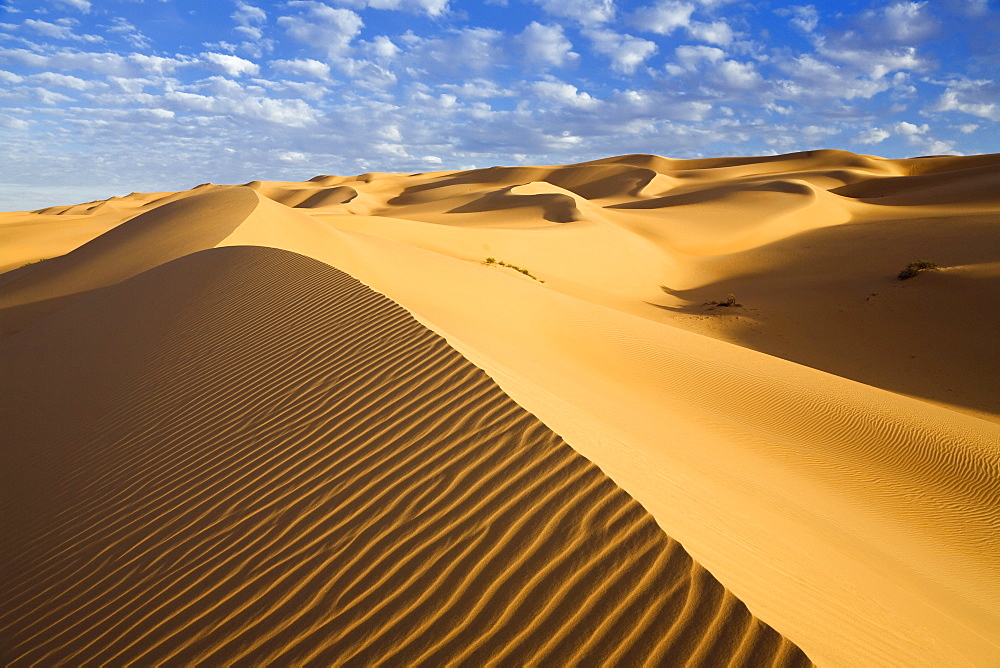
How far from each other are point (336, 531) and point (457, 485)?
2.31 ft

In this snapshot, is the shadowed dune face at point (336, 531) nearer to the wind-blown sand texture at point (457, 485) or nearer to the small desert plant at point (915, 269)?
the wind-blown sand texture at point (457, 485)

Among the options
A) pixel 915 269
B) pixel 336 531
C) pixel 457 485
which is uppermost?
pixel 457 485

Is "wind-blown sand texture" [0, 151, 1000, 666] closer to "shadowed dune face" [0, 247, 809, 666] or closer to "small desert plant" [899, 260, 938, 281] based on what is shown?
"shadowed dune face" [0, 247, 809, 666]

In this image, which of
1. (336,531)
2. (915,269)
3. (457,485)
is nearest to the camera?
(336,531)

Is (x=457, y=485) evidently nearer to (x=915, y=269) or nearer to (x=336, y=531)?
A: (x=336, y=531)

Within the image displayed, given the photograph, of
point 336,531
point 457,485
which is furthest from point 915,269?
point 336,531

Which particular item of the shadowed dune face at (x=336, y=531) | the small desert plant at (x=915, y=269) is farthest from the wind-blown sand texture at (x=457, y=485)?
the small desert plant at (x=915, y=269)

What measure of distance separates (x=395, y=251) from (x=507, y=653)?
13355 millimetres

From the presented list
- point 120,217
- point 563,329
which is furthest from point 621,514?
point 120,217

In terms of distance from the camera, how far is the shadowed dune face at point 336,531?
2615 millimetres

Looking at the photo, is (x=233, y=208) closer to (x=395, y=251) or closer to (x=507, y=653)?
(x=395, y=251)

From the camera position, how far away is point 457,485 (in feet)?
11.4

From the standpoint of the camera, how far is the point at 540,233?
27547mm

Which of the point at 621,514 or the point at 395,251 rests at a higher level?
the point at 621,514
